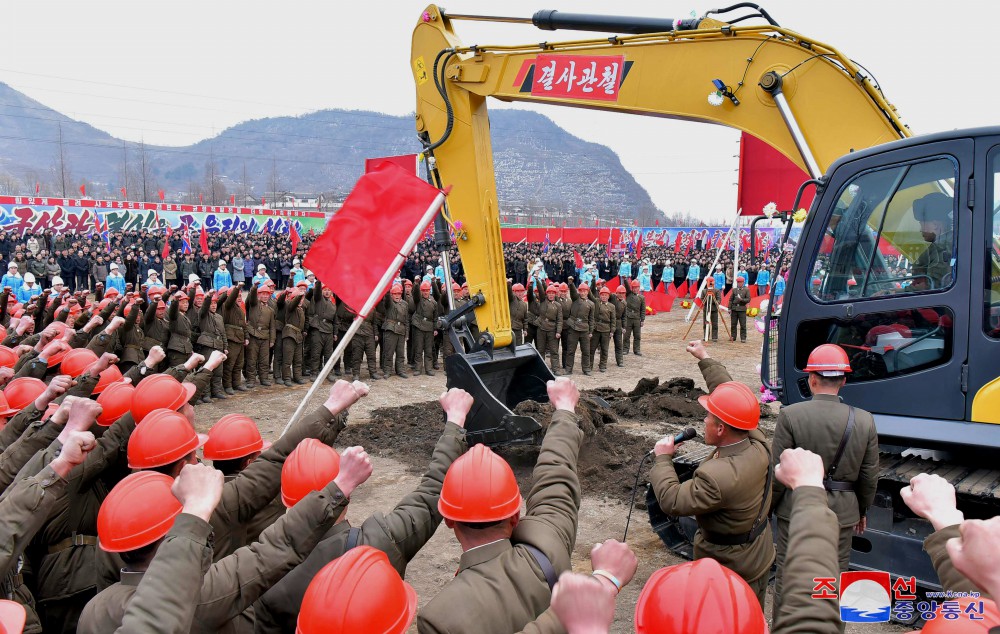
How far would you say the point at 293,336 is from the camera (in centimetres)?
1223

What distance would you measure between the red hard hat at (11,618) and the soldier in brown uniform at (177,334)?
9139 millimetres

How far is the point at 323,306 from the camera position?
12.6 meters

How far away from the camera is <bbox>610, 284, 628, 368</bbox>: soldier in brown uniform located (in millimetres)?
15344

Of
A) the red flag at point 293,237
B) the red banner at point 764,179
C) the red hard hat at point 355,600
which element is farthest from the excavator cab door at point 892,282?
the red flag at point 293,237

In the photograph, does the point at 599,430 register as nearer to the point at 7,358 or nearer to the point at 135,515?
the point at 7,358

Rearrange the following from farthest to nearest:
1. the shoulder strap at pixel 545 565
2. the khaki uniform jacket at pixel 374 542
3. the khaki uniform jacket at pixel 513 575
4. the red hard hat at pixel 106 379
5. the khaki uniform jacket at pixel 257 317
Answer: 1. the khaki uniform jacket at pixel 257 317
2. the red hard hat at pixel 106 379
3. the khaki uniform jacket at pixel 374 542
4. the shoulder strap at pixel 545 565
5. the khaki uniform jacket at pixel 513 575

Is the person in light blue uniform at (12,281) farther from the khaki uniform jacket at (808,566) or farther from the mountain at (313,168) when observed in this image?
the mountain at (313,168)

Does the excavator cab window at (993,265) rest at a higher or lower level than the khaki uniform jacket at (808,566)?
higher

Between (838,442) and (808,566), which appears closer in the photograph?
(808,566)

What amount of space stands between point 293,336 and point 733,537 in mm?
9951

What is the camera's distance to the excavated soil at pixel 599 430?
291 inches

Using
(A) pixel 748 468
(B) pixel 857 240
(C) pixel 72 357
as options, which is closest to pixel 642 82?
(B) pixel 857 240

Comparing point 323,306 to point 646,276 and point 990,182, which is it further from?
point 646,276

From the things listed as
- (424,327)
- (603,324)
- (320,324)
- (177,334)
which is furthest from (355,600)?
(603,324)
